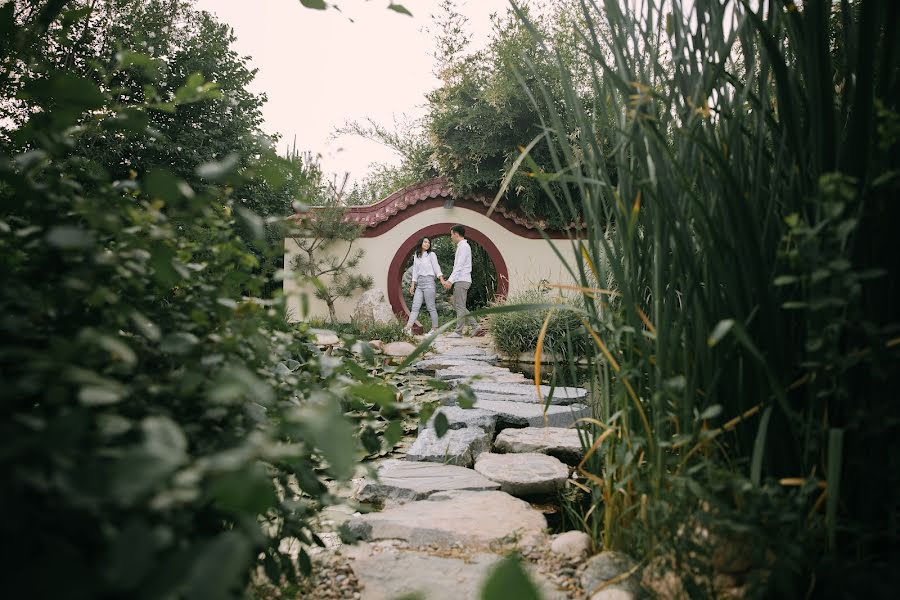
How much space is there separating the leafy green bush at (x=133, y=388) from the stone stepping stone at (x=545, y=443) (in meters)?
1.26

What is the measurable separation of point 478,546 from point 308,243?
924 cm

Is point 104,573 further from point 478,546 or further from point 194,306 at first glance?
point 478,546

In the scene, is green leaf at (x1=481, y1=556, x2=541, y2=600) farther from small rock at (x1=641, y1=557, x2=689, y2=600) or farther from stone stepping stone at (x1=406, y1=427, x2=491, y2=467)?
stone stepping stone at (x1=406, y1=427, x2=491, y2=467)

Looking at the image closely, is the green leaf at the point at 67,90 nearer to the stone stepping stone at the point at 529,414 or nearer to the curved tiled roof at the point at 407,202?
the stone stepping stone at the point at 529,414

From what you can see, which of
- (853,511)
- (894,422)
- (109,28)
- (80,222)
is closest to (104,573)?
(80,222)

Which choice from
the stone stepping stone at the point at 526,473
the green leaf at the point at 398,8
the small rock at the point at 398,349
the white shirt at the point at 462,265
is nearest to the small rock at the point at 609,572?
the stone stepping stone at the point at 526,473

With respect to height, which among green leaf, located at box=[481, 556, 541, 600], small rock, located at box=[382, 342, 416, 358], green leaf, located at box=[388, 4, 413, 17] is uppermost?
green leaf, located at box=[388, 4, 413, 17]

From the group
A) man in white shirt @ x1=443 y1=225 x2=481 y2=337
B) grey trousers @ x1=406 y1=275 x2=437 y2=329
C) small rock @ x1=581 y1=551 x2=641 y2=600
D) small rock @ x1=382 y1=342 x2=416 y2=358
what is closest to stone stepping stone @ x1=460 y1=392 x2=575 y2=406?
small rock @ x1=581 y1=551 x2=641 y2=600

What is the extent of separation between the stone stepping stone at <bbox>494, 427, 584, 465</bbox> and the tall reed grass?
105cm

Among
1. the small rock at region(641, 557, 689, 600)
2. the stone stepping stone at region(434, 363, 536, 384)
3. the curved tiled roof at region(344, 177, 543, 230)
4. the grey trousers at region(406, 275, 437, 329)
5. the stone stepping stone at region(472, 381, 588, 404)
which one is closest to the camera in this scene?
the small rock at region(641, 557, 689, 600)

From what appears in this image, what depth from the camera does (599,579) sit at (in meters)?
1.11

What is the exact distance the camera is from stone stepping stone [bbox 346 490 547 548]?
1402mm

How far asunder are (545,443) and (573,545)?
996 millimetres

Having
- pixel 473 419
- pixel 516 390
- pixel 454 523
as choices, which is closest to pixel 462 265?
pixel 516 390
